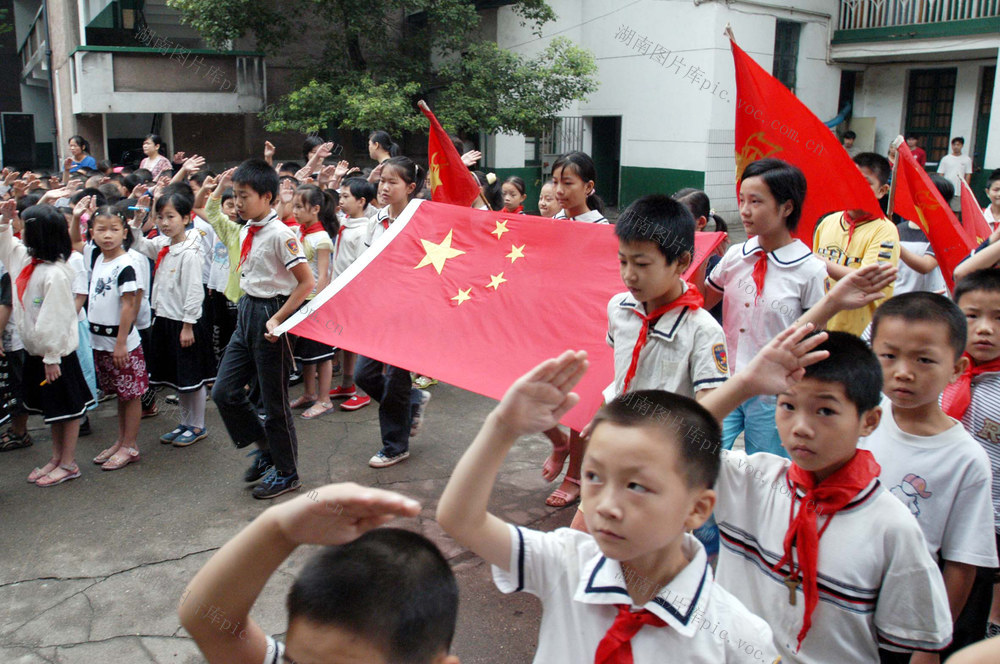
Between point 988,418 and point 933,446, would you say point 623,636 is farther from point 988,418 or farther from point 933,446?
point 988,418

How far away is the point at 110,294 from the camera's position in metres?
4.71

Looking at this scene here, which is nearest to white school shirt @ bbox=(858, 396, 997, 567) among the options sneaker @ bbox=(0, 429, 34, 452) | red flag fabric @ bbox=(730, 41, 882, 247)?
red flag fabric @ bbox=(730, 41, 882, 247)

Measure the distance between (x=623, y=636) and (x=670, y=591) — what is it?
115 millimetres

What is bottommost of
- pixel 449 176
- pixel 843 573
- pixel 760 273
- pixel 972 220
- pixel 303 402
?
pixel 303 402

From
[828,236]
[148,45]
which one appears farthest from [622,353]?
[148,45]

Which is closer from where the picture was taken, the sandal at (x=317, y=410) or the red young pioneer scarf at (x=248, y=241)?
the red young pioneer scarf at (x=248, y=241)

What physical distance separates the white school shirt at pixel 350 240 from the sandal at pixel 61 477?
218cm

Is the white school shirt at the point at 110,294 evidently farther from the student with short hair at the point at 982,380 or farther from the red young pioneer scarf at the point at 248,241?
the student with short hair at the point at 982,380

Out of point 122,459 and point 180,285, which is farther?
point 180,285

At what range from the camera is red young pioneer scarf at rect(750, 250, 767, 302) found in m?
3.28

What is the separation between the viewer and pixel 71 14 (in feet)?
48.8

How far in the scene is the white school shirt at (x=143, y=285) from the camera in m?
4.79

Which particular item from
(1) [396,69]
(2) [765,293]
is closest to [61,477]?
(2) [765,293]

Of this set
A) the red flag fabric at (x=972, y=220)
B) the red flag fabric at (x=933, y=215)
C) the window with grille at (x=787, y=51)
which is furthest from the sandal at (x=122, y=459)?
the window with grille at (x=787, y=51)
